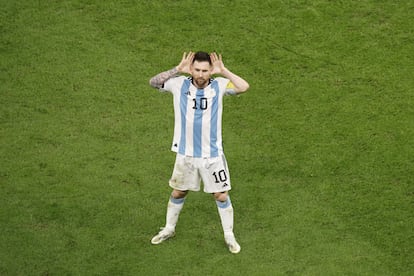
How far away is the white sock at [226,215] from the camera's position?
A: 28.1ft

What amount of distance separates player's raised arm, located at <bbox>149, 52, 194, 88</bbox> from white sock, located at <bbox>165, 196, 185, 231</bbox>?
123 centimetres

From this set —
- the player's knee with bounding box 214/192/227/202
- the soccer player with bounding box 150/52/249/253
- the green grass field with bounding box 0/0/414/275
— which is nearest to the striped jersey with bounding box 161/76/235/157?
the soccer player with bounding box 150/52/249/253

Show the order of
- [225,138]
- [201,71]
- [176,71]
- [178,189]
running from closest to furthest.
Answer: [201,71]
[176,71]
[178,189]
[225,138]

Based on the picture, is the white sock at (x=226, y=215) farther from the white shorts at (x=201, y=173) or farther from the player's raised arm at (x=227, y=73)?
the player's raised arm at (x=227, y=73)

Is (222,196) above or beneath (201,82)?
beneath

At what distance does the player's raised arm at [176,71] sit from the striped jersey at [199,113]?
0.05 m

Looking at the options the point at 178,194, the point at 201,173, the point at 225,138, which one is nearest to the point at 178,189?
the point at 178,194

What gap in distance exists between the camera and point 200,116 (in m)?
8.18

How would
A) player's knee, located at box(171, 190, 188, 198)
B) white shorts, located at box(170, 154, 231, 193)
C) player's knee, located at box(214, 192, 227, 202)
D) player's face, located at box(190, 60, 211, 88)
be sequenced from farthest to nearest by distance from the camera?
player's knee, located at box(171, 190, 188, 198) < player's knee, located at box(214, 192, 227, 202) < white shorts, located at box(170, 154, 231, 193) < player's face, located at box(190, 60, 211, 88)

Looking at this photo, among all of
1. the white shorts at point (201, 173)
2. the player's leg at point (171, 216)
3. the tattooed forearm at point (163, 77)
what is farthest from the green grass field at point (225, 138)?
the tattooed forearm at point (163, 77)

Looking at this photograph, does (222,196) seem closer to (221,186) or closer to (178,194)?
(221,186)

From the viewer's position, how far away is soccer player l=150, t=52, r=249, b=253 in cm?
806

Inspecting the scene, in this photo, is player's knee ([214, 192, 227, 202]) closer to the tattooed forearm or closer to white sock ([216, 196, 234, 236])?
white sock ([216, 196, 234, 236])

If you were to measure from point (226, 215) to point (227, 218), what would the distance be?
4cm
